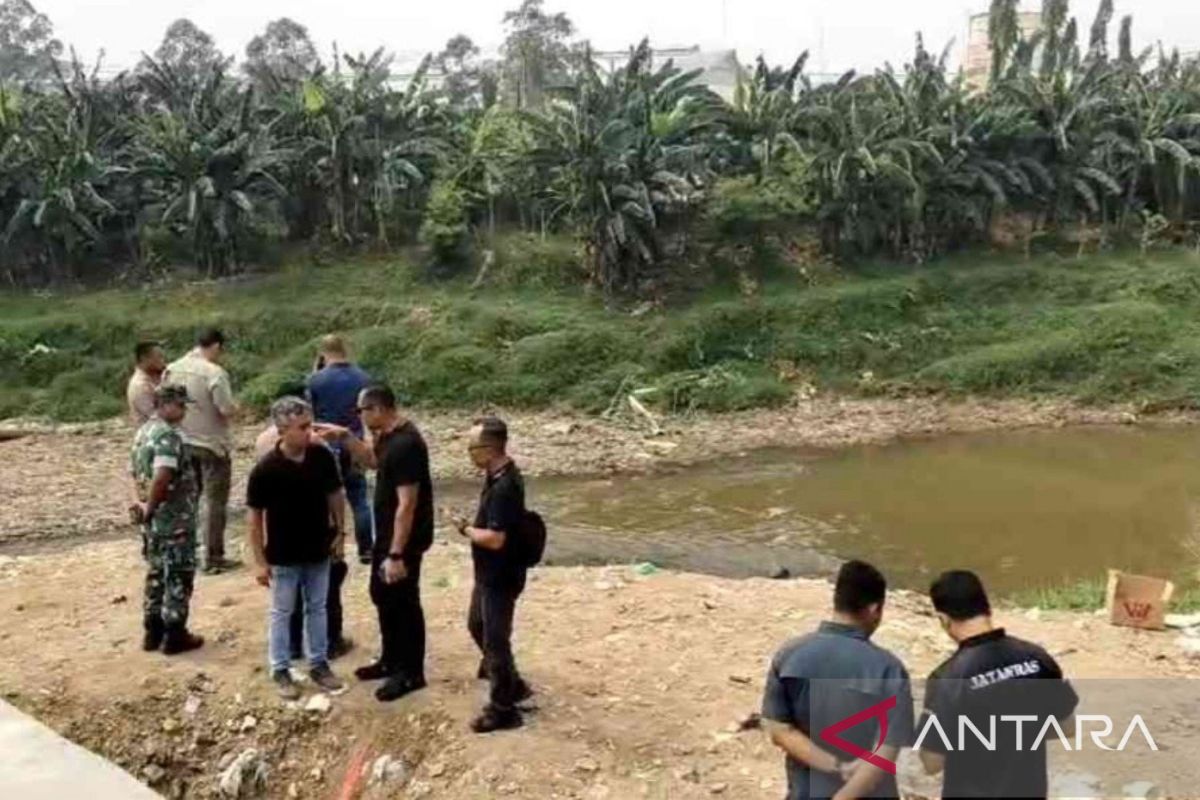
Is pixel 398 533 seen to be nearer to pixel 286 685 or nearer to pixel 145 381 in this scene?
pixel 286 685

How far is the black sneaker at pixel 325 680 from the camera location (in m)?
5.77

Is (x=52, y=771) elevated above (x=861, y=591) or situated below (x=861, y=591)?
below

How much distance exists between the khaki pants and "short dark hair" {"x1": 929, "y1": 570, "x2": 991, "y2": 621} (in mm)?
5360

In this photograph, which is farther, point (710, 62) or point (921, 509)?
point (710, 62)

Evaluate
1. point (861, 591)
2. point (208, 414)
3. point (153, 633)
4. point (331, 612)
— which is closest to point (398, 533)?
point (331, 612)

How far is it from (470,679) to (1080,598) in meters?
4.68

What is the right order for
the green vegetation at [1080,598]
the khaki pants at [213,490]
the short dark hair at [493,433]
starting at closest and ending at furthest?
the short dark hair at [493,433] → the khaki pants at [213,490] → the green vegetation at [1080,598]

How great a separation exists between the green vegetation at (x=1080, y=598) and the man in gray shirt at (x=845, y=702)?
Answer: 521cm

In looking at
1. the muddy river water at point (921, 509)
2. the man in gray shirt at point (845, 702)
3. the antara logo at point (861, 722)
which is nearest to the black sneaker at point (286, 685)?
the man in gray shirt at point (845, 702)

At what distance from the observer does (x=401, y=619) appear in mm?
5633

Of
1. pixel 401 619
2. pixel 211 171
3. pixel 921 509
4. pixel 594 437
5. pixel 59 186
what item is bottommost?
pixel 921 509

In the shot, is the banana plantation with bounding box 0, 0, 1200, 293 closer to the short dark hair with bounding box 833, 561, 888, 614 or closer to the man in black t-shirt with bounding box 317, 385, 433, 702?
the man in black t-shirt with bounding box 317, 385, 433, 702

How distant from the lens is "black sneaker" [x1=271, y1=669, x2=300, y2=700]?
574cm

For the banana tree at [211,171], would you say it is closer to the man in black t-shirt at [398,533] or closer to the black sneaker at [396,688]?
the man in black t-shirt at [398,533]
